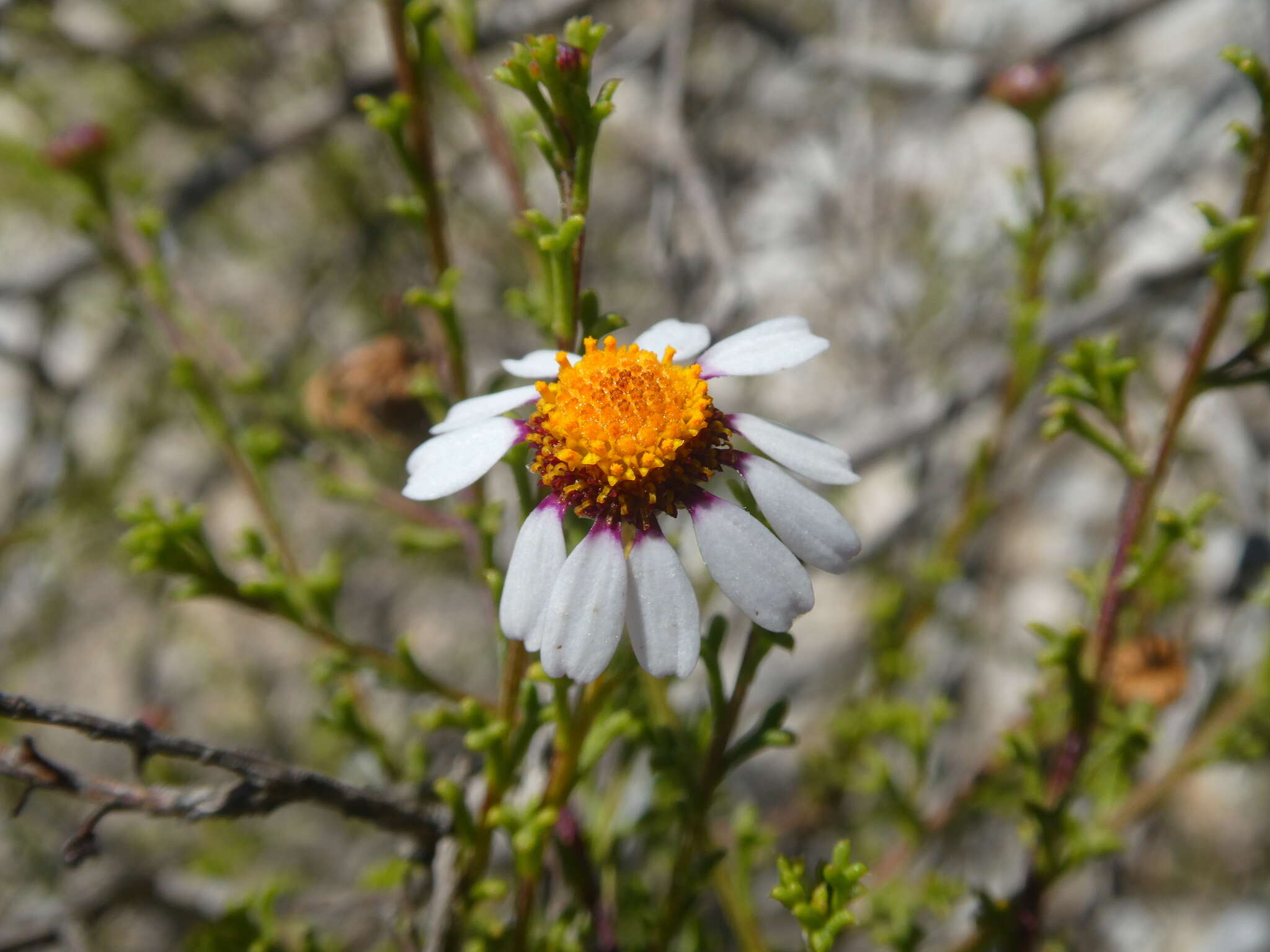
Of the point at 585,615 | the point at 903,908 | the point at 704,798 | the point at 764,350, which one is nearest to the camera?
the point at 585,615

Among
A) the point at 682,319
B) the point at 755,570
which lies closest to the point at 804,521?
the point at 755,570

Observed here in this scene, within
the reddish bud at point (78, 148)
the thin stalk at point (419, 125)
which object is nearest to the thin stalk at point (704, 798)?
the thin stalk at point (419, 125)

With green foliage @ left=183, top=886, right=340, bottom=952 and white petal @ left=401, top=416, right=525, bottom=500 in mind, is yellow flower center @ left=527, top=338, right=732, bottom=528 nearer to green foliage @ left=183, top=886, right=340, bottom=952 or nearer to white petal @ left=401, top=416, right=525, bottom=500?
white petal @ left=401, top=416, right=525, bottom=500

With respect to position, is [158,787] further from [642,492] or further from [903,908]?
[903,908]

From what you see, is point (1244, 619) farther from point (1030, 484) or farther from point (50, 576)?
point (50, 576)

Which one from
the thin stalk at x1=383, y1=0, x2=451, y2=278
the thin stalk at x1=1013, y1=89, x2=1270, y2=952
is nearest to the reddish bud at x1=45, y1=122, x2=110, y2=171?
the thin stalk at x1=383, y1=0, x2=451, y2=278

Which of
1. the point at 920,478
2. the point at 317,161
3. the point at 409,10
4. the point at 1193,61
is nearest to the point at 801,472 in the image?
the point at 409,10

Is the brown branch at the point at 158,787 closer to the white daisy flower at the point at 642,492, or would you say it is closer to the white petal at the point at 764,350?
the white daisy flower at the point at 642,492
